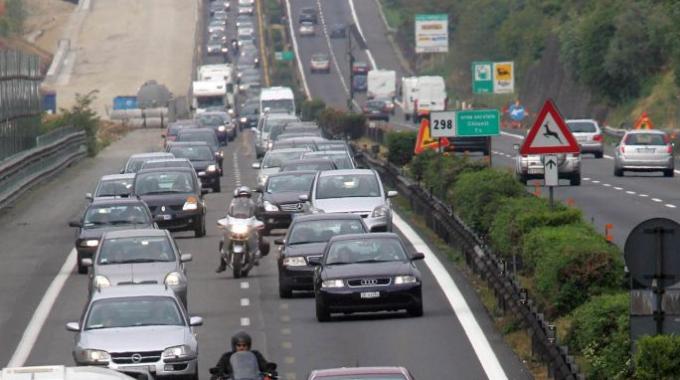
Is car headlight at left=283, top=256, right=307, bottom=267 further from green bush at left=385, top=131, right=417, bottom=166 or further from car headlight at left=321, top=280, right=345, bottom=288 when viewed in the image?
green bush at left=385, top=131, right=417, bottom=166

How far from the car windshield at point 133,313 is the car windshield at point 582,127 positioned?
4384cm

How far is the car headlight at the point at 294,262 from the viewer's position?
2927 centimetres

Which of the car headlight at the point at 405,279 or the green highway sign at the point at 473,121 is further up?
the green highway sign at the point at 473,121

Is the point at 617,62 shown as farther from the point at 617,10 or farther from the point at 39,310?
the point at 39,310

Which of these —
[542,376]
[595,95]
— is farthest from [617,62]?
[542,376]

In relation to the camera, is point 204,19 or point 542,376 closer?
point 542,376

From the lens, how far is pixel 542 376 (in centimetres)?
2095

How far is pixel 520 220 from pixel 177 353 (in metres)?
8.59

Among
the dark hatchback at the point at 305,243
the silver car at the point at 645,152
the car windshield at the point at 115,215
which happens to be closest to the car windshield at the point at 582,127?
the silver car at the point at 645,152

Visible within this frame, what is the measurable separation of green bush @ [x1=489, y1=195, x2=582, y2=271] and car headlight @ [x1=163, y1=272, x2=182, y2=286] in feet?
15.5

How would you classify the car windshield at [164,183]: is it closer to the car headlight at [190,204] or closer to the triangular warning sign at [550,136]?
the car headlight at [190,204]

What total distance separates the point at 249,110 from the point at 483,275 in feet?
271

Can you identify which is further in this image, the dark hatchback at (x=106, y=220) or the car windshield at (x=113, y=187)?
the car windshield at (x=113, y=187)

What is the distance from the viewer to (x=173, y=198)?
4081 centimetres
